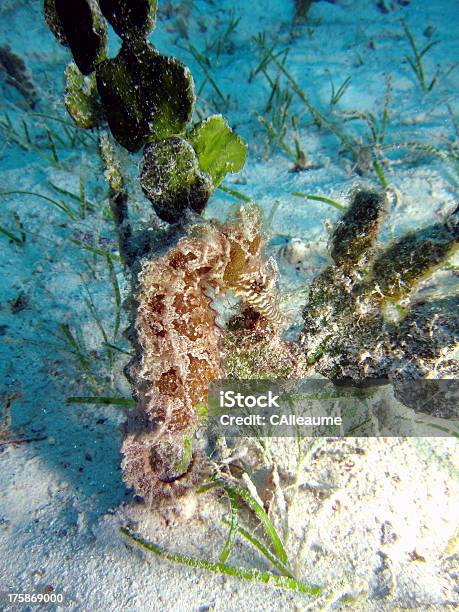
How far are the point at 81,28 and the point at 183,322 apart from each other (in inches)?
58.4

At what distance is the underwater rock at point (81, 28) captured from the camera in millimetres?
1715

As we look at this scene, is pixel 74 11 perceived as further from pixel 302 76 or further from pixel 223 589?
pixel 302 76

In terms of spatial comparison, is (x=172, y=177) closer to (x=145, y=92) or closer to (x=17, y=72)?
(x=145, y=92)

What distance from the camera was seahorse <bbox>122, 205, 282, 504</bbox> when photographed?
1.56m

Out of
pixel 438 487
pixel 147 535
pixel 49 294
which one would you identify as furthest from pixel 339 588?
pixel 49 294

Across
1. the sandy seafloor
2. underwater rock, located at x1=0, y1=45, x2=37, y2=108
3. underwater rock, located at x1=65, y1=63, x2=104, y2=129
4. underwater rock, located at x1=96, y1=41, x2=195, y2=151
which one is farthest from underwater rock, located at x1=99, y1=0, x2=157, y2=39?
underwater rock, located at x1=0, y1=45, x2=37, y2=108

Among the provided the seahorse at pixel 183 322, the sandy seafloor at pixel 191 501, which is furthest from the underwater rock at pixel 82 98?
the sandy seafloor at pixel 191 501

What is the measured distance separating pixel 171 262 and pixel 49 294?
2.21 meters

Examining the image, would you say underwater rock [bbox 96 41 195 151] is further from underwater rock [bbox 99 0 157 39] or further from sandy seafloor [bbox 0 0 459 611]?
sandy seafloor [bbox 0 0 459 611]

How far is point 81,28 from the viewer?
5.74 ft

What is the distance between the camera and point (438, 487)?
229 centimetres

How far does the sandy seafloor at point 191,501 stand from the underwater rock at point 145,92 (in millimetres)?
1305

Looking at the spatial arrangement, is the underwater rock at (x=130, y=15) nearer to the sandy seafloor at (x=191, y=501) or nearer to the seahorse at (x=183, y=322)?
the seahorse at (x=183, y=322)

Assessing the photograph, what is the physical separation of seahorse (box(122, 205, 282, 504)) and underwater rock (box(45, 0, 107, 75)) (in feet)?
3.48
